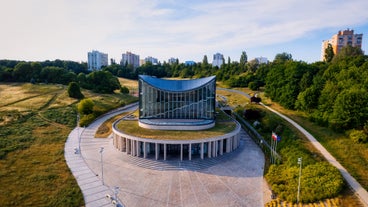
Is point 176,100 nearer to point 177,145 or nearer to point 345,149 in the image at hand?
point 177,145

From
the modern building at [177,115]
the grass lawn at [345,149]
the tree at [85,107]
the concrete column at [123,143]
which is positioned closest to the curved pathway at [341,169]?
the grass lawn at [345,149]

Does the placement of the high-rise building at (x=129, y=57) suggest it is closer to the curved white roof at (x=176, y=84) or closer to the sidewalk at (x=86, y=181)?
the curved white roof at (x=176, y=84)

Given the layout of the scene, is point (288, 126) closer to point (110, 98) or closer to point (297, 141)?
point (297, 141)

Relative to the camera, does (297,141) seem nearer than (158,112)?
Yes

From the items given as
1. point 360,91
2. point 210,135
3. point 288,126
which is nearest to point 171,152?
point 210,135

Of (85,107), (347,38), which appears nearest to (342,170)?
(85,107)

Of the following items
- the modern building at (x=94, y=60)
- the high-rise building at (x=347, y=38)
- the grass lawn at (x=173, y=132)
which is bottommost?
the grass lawn at (x=173, y=132)

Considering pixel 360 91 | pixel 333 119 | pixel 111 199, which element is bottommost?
pixel 111 199
